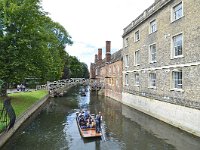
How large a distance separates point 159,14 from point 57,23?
35013 millimetres

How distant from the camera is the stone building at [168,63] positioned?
57.1 ft

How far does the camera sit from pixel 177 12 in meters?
20.2

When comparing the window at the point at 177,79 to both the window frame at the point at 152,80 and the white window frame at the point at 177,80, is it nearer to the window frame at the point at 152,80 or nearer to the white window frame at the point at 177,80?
the white window frame at the point at 177,80

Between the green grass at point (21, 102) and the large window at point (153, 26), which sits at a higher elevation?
the large window at point (153, 26)

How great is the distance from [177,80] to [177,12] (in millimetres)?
5395

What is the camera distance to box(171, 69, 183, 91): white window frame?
1948cm

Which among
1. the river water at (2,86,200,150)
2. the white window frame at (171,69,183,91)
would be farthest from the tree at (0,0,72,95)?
the white window frame at (171,69,183,91)

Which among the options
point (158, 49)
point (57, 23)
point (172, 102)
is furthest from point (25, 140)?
point (57, 23)

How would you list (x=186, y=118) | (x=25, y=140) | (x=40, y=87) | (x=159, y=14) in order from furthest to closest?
(x=40, y=87) → (x=159, y=14) → (x=186, y=118) → (x=25, y=140)

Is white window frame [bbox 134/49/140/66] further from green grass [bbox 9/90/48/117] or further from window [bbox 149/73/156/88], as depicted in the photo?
green grass [bbox 9/90/48/117]

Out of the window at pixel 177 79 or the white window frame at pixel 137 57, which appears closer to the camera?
the window at pixel 177 79

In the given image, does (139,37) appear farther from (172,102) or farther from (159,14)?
(172,102)

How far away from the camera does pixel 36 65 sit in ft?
89.1

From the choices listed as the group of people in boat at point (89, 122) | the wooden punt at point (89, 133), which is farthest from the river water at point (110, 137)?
Answer: the group of people in boat at point (89, 122)
